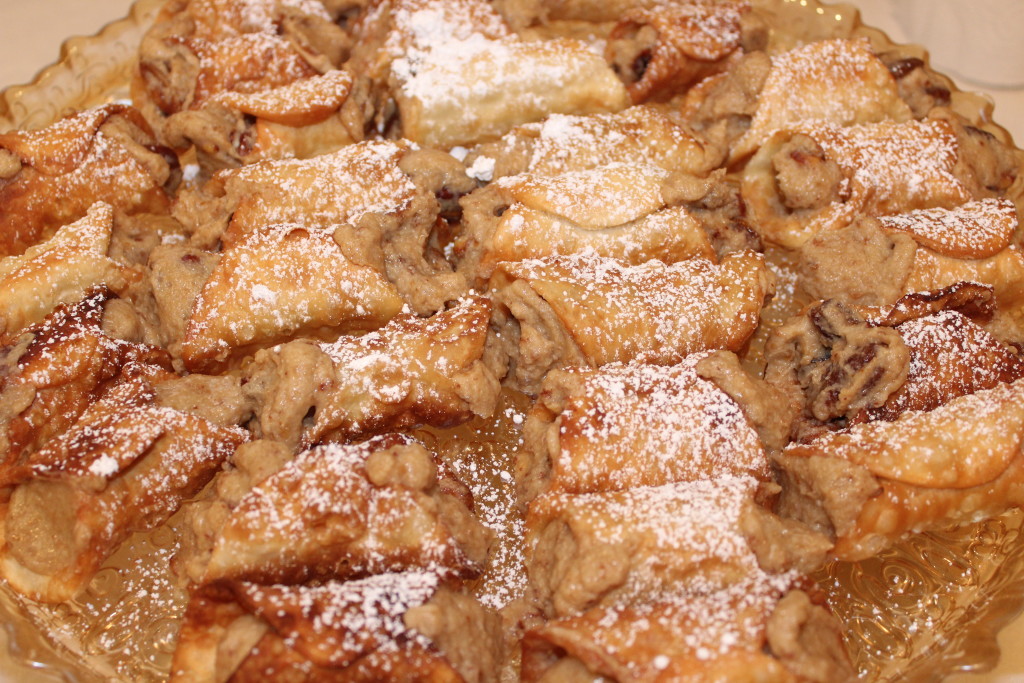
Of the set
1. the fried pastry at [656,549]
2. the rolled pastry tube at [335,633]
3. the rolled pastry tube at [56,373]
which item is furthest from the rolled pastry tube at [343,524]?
the rolled pastry tube at [56,373]

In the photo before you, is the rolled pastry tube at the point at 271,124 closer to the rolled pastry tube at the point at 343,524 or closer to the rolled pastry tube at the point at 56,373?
the rolled pastry tube at the point at 56,373

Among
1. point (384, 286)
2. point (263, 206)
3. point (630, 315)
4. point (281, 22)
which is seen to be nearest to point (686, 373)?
point (630, 315)

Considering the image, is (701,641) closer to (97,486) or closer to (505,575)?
(505,575)

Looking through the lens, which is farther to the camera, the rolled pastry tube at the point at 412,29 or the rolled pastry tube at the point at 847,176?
the rolled pastry tube at the point at 412,29

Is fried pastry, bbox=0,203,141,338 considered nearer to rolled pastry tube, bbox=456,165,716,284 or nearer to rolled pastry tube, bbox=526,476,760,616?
rolled pastry tube, bbox=456,165,716,284

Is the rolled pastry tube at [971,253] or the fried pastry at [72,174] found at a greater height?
the fried pastry at [72,174]

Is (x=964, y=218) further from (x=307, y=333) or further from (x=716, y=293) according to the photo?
(x=307, y=333)

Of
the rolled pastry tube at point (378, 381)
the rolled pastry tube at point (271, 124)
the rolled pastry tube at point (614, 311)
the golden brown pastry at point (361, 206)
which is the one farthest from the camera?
the rolled pastry tube at point (271, 124)
